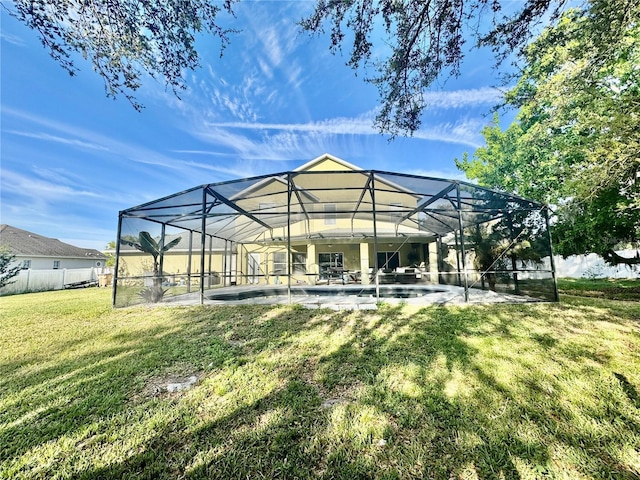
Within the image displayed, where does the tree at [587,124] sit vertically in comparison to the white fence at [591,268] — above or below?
above

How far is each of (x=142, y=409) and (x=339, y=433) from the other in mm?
1966

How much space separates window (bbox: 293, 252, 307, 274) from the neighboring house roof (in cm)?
2014

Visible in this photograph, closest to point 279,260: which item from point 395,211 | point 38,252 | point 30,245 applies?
point 395,211

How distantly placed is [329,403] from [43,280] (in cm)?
2009

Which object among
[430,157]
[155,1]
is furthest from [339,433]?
[430,157]

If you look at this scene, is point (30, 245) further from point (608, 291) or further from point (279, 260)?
point (608, 291)

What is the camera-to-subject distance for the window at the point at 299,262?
55.2 ft

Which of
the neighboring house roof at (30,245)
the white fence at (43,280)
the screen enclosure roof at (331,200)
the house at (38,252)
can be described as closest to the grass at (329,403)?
the screen enclosure roof at (331,200)

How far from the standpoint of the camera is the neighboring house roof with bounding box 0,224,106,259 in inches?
785

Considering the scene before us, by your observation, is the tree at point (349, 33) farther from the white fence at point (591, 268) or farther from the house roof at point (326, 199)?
the white fence at point (591, 268)

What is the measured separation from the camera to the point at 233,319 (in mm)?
6113

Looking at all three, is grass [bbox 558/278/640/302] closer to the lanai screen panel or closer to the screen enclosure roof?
the lanai screen panel

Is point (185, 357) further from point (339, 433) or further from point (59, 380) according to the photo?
point (339, 433)

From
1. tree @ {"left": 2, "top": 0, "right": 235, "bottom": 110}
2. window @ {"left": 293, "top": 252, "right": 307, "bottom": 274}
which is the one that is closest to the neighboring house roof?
window @ {"left": 293, "top": 252, "right": 307, "bottom": 274}
